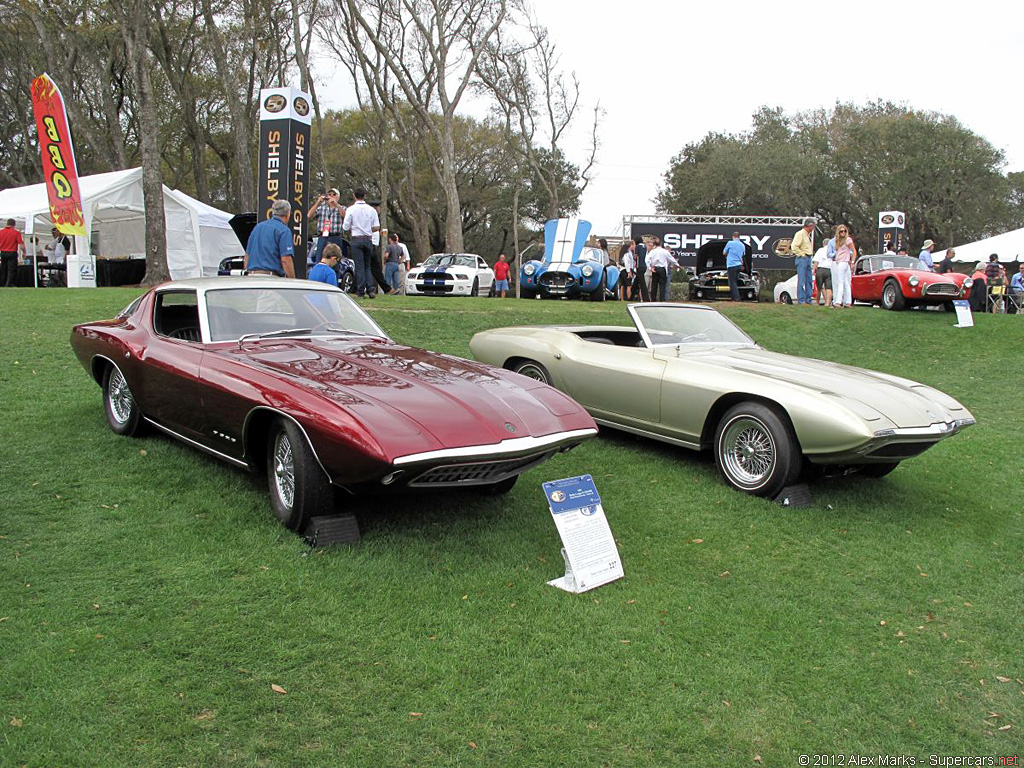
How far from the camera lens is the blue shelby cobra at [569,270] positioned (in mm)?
16453

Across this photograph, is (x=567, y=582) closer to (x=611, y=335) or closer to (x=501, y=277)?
(x=611, y=335)

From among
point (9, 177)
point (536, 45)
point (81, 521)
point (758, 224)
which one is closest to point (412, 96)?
point (536, 45)

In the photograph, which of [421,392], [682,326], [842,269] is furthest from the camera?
[842,269]

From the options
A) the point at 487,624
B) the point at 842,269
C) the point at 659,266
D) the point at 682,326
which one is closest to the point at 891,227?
the point at 842,269

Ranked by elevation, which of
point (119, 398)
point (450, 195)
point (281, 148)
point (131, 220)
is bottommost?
point (119, 398)

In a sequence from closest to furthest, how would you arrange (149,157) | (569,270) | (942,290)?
(942,290) → (569,270) → (149,157)

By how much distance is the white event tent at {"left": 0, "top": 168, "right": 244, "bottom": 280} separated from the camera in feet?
61.9

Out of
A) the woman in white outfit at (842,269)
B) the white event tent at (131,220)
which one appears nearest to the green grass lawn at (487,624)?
the woman in white outfit at (842,269)

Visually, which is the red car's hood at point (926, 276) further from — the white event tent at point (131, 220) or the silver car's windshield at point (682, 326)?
the white event tent at point (131, 220)

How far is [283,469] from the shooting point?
399cm

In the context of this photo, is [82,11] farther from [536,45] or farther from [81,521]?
[81,521]

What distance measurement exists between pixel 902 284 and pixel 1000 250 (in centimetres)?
1270

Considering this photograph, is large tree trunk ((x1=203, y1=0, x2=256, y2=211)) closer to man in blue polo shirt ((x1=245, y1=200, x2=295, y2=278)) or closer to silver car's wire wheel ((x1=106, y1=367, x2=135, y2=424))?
man in blue polo shirt ((x1=245, y1=200, x2=295, y2=278))

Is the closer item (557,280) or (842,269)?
(842,269)
